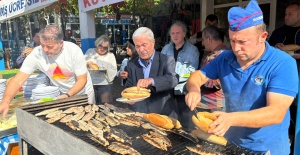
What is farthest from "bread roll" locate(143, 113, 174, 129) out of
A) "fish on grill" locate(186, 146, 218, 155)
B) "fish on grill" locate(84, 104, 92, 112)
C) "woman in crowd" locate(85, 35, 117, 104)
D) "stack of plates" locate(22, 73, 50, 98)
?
"woman in crowd" locate(85, 35, 117, 104)

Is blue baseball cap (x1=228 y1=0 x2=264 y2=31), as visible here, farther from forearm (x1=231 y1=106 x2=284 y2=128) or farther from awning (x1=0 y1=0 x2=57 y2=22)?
awning (x1=0 y1=0 x2=57 y2=22)

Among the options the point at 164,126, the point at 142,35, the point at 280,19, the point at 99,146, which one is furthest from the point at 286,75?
the point at 280,19

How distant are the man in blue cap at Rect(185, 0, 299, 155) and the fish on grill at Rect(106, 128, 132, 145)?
0.52 metres

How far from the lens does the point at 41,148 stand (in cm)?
208

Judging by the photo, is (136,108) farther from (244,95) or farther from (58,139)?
(244,95)

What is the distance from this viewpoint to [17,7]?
17.9 ft

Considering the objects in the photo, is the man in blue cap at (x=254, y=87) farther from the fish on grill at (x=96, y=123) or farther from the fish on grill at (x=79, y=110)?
the fish on grill at (x=79, y=110)

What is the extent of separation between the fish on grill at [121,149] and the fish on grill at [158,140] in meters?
0.16

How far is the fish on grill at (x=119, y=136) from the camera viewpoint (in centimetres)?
176

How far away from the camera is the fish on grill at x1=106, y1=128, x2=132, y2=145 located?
69.4 inches

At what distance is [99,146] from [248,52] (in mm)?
1121

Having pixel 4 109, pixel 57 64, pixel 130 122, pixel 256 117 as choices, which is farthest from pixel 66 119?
pixel 256 117

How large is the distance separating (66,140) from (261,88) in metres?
1.38

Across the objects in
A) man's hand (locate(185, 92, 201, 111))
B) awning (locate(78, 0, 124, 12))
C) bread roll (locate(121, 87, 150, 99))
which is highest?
awning (locate(78, 0, 124, 12))
